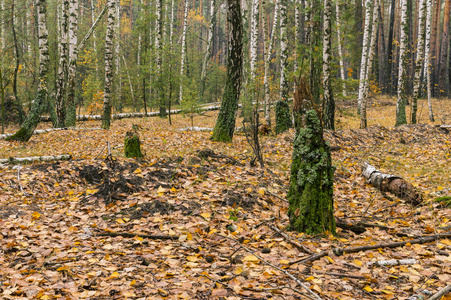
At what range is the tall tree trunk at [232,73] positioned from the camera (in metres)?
8.73

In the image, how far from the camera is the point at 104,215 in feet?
14.8

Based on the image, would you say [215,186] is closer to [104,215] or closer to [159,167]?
[159,167]

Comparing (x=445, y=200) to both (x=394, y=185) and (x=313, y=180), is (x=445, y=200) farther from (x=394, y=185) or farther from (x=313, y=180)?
(x=313, y=180)

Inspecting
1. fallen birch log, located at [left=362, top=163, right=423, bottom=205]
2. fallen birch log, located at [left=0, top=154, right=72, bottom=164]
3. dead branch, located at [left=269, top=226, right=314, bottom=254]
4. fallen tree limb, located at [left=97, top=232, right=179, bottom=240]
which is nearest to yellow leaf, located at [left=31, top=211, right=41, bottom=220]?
fallen tree limb, located at [left=97, top=232, right=179, bottom=240]

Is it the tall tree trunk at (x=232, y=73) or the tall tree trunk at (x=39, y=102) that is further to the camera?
the tall tree trunk at (x=39, y=102)

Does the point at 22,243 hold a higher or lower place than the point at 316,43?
lower

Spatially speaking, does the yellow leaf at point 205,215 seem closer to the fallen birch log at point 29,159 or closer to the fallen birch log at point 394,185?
the fallen birch log at point 394,185

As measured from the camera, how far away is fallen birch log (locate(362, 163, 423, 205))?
5.04 m

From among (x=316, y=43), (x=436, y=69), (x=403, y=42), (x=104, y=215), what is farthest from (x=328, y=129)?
(x=436, y=69)


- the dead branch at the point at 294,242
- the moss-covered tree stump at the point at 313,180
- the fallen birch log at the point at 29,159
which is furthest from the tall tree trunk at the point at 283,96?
the dead branch at the point at 294,242

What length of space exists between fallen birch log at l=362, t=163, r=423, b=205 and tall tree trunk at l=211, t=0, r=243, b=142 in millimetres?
4119

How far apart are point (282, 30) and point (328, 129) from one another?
442 cm

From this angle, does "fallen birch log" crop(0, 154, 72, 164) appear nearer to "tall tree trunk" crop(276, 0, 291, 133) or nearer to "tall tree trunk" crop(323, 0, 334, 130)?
"tall tree trunk" crop(276, 0, 291, 133)

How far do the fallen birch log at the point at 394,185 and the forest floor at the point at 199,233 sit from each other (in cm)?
13
